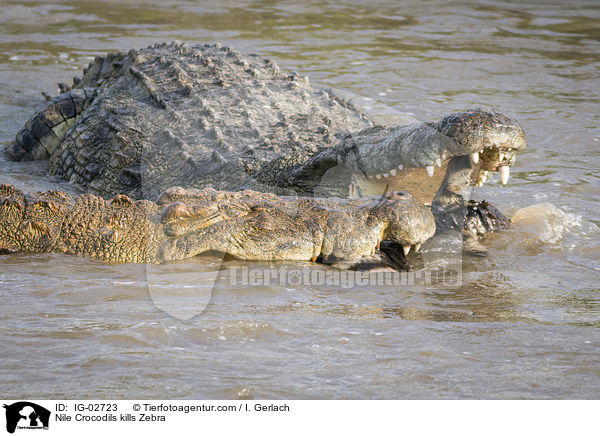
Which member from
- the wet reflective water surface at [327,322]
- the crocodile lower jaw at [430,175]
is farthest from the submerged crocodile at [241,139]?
the wet reflective water surface at [327,322]

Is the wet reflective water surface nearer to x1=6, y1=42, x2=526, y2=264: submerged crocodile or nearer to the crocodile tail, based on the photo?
the crocodile tail

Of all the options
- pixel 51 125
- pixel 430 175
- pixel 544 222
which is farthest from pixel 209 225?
pixel 51 125

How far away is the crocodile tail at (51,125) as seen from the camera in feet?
20.4

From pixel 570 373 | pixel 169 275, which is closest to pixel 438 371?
pixel 570 373

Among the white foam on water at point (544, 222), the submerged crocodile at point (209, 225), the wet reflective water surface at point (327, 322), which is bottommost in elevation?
the white foam on water at point (544, 222)

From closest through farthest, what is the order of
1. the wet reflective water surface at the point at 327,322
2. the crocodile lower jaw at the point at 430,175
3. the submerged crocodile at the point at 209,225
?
the wet reflective water surface at the point at 327,322
the submerged crocodile at the point at 209,225
the crocodile lower jaw at the point at 430,175
